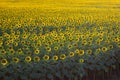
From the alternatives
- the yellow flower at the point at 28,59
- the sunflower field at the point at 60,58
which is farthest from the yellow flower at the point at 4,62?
the yellow flower at the point at 28,59

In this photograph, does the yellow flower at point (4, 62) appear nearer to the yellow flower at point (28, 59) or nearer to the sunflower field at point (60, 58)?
the sunflower field at point (60, 58)

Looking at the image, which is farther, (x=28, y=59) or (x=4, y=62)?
(x=28, y=59)

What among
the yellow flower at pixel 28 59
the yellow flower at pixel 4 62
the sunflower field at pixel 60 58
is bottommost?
the sunflower field at pixel 60 58

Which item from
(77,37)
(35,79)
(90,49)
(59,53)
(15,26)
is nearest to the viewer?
(35,79)

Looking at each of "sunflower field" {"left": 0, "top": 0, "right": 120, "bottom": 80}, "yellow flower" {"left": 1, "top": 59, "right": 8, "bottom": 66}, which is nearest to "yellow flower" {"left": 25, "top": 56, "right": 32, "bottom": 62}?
"sunflower field" {"left": 0, "top": 0, "right": 120, "bottom": 80}

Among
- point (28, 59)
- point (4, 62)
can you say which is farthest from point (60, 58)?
point (4, 62)

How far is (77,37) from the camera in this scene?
9.98 metres

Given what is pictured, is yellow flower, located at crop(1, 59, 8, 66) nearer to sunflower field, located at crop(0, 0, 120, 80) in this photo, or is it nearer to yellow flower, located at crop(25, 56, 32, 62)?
sunflower field, located at crop(0, 0, 120, 80)

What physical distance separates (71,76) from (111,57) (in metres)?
1.79

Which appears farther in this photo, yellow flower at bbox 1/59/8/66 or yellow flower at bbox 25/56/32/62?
yellow flower at bbox 25/56/32/62

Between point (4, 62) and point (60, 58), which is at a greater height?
point (4, 62)

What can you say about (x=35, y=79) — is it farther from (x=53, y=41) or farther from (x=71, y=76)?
(x=53, y=41)

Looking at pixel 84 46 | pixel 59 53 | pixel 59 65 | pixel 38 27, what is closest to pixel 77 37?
pixel 84 46

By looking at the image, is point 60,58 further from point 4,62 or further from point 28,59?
point 4,62
